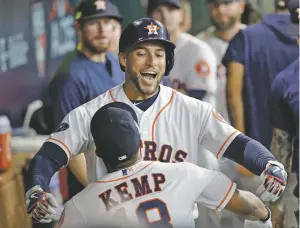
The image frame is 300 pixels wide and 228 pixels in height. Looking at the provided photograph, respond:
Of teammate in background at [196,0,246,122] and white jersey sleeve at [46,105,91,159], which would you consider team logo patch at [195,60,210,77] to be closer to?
teammate in background at [196,0,246,122]

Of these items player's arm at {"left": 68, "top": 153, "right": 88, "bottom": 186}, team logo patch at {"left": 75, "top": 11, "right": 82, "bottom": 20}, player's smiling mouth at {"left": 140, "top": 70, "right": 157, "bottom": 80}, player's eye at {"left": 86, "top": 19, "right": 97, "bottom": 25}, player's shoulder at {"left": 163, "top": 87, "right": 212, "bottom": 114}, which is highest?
team logo patch at {"left": 75, "top": 11, "right": 82, "bottom": 20}

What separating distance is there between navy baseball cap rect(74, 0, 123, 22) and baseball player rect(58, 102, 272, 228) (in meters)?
0.40

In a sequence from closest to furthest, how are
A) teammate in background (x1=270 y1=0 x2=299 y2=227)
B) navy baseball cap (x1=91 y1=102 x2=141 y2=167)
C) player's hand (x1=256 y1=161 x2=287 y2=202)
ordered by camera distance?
navy baseball cap (x1=91 y1=102 x2=141 y2=167), player's hand (x1=256 y1=161 x2=287 y2=202), teammate in background (x1=270 y1=0 x2=299 y2=227)

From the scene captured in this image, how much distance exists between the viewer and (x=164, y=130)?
1.74 metres

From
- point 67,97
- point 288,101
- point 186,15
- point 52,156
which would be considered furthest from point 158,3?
point 52,156

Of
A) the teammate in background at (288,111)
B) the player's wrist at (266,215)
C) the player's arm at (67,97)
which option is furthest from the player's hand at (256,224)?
the player's arm at (67,97)

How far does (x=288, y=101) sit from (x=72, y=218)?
0.89m

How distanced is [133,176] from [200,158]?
10.1 inches

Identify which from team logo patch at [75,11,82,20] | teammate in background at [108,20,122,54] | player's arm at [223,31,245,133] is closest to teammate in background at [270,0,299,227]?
player's arm at [223,31,245,133]

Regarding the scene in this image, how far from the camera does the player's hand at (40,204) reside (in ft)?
5.36

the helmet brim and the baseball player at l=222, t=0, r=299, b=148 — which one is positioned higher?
the helmet brim

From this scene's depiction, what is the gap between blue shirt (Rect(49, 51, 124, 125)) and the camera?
1.83 meters

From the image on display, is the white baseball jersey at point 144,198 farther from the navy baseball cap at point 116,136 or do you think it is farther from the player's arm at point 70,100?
the player's arm at point 70,100

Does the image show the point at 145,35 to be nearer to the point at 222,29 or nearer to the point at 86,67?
the point at 86,67
